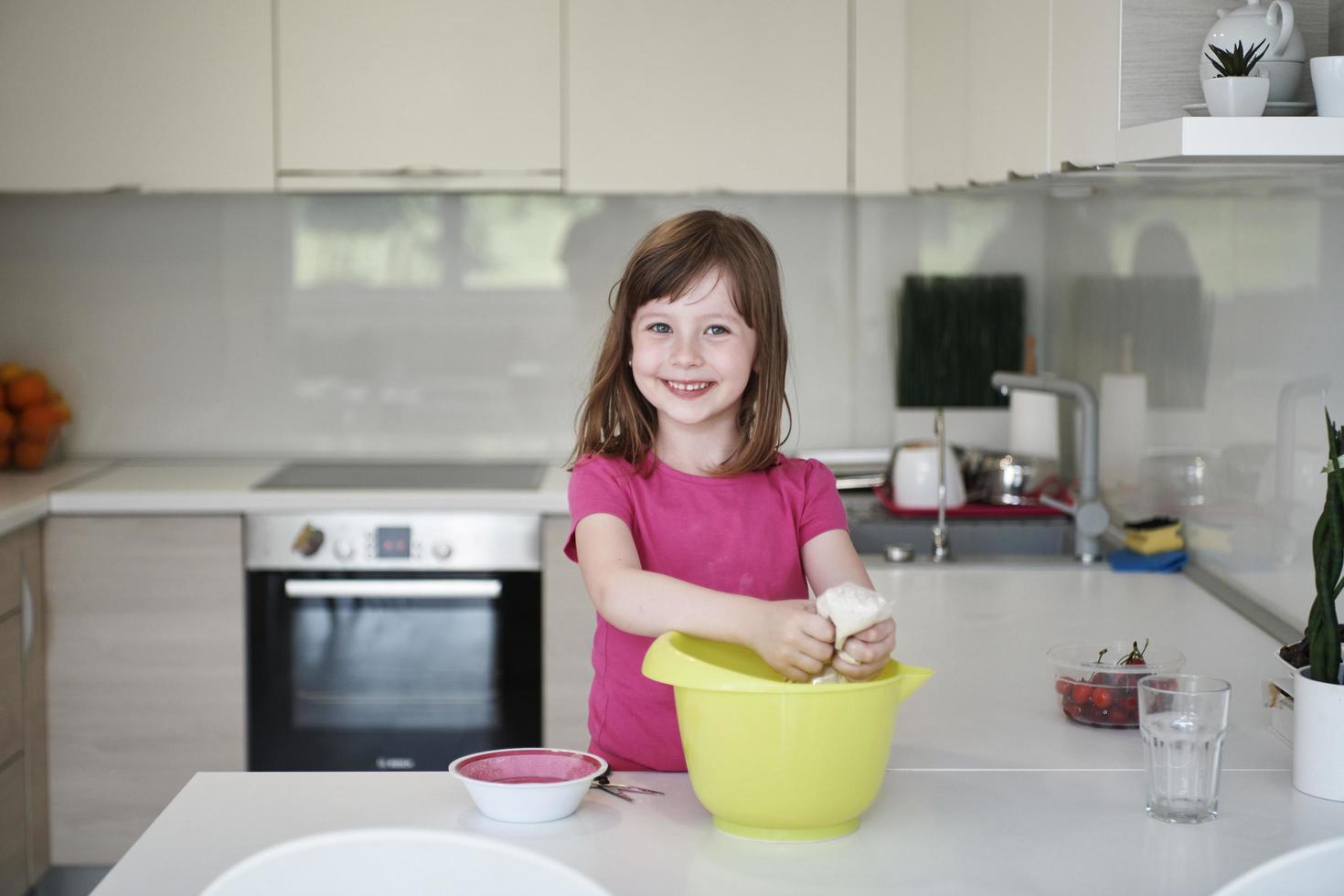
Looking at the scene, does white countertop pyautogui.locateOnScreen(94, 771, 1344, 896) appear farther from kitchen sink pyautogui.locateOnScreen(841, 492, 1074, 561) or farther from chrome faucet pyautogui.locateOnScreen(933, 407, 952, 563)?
kitchen sink pyautogui.locateOnScreen(841, 492, 1074, 561)

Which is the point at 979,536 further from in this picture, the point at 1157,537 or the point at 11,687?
the point at 11,687

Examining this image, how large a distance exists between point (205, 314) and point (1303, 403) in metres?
2.34

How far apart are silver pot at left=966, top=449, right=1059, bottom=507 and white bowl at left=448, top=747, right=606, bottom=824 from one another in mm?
1730

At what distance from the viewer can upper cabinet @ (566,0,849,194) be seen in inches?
115

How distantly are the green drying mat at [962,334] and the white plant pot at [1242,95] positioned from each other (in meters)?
1.96

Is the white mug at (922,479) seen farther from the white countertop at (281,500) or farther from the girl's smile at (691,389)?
the girl's smile at (691,389)

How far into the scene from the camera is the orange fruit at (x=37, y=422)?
3.05 metres

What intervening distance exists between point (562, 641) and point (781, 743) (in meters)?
1.73

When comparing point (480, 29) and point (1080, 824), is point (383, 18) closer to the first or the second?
point (480, 29)

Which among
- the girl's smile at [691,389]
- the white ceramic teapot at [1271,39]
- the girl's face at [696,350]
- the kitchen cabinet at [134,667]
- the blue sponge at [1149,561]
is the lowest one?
the kitchen cabinet at [134,667]

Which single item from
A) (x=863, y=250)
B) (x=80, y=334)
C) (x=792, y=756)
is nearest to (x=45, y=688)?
(x=80, y=334)

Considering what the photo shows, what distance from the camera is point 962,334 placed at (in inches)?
129

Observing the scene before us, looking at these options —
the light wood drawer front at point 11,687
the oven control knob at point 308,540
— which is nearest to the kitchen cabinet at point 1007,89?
the oven control knob at point 308,540

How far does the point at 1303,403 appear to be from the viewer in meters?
1.87
